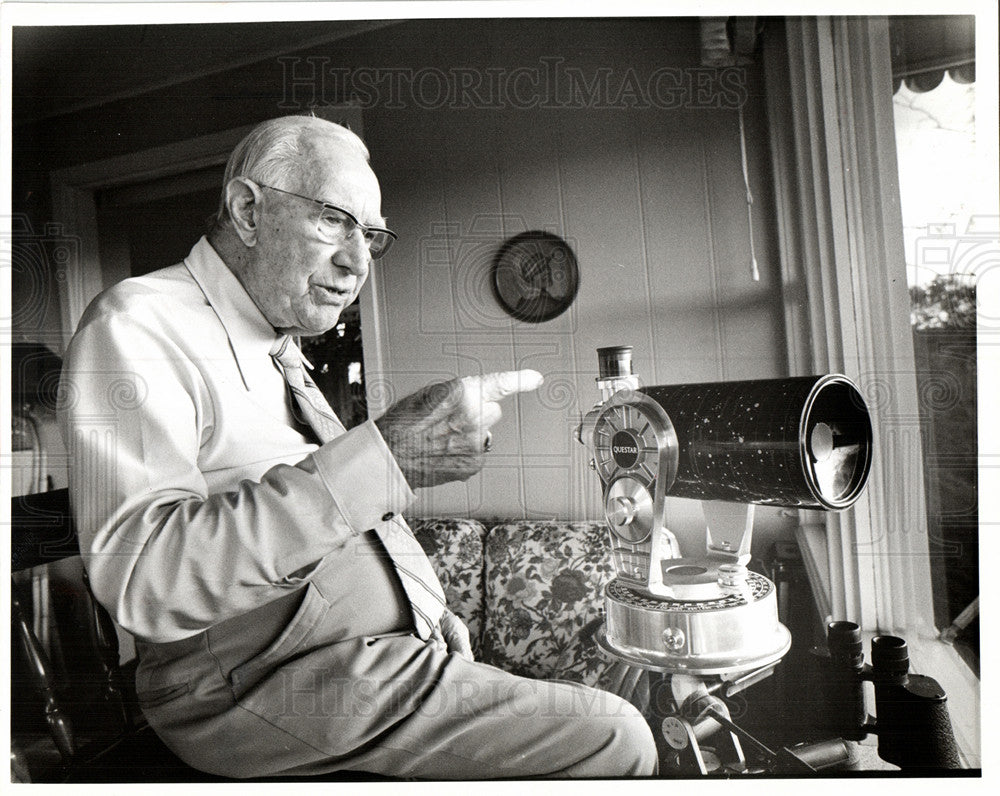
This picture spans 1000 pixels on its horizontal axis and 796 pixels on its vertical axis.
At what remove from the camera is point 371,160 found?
Answer: 1060mm

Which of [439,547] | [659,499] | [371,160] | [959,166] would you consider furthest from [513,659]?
[959,166]

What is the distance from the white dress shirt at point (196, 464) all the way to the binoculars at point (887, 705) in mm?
679

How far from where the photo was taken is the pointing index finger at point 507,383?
3.32ft

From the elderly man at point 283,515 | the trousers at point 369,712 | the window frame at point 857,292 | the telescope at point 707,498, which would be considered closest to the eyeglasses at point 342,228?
the elderly man at point 283,515

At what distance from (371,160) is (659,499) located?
2.04 feet

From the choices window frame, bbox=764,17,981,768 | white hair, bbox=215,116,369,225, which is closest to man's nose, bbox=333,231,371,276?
white hair, bbox=215,116,369,225

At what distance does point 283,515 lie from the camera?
93 cm

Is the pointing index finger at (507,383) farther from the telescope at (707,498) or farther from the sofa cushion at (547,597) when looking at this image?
the sofa cushion at (547,597)

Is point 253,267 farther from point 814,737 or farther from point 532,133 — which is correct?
point 814,737

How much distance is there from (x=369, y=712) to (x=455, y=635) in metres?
0.16

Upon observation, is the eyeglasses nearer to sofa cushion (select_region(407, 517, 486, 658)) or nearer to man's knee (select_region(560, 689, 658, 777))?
sofa cushion (select_region(407, 517, 486, 658))

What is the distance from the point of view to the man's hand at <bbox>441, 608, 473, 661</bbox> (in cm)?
109
